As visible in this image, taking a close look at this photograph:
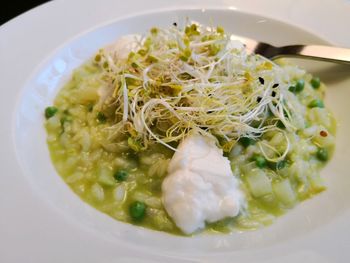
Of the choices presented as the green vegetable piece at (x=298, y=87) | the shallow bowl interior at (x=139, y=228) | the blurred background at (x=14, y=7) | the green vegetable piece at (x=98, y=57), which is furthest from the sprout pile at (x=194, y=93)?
the blurred background at (x=14, y=7)

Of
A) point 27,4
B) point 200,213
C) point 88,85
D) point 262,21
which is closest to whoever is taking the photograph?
point 200,213

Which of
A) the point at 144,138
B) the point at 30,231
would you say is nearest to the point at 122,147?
the point at 144,138

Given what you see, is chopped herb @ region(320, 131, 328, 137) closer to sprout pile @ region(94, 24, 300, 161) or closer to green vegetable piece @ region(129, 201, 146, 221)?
sprout pile @ region(94, 24, 300, 161)

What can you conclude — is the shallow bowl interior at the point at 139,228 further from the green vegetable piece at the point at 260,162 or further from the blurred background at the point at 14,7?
the blurred background at the point at 14,7

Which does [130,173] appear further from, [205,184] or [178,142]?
[205,184]

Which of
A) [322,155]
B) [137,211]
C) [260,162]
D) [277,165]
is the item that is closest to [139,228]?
[137,211]

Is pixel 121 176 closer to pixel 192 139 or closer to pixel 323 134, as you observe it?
pixel 192 139
